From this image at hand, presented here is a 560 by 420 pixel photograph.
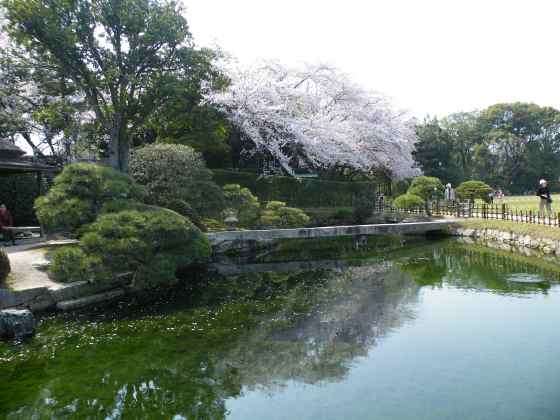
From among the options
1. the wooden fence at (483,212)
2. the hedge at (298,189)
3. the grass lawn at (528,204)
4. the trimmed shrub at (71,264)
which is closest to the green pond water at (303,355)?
the trimmed shrub at (71,264)

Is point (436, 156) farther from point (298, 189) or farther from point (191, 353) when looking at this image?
point (191, 353)

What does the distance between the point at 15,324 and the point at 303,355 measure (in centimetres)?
529

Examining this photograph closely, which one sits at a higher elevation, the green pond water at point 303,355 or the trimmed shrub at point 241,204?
the trimmed shrub at point 241,204

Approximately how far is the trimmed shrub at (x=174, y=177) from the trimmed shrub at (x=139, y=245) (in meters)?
4.58

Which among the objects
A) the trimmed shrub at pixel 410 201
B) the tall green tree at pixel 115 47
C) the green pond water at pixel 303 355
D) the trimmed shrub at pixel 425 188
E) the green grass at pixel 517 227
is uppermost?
the tall green tree at pixel 115 47

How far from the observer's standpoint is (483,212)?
71.8 feet

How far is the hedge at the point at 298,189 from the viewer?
2216 cm

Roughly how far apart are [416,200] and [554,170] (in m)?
34.8

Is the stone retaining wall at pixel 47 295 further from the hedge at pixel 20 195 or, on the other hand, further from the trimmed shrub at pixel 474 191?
the trimmed shrub at pixel 474 191

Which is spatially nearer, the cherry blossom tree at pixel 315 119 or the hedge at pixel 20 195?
the hedge at pixel 20 195

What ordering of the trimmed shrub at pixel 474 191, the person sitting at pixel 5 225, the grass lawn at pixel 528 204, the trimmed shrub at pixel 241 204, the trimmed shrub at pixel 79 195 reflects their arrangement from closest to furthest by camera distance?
the trimmed shrub at pixel 79 195 → the person sitting at pixel 5 225 → the trimmed shrub at pixel 241 204 → the grass lawn at pixel 528 204 → the trimmed shrub at pixel 474 191

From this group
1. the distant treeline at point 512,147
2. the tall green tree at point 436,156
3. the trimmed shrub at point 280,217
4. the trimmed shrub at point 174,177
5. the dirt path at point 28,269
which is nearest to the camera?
the dirt path at point 28,269

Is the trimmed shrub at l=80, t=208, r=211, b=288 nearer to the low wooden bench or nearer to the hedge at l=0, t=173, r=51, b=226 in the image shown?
the low wooden bench

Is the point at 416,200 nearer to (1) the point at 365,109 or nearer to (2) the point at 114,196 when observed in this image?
(1) the point at 365,109
